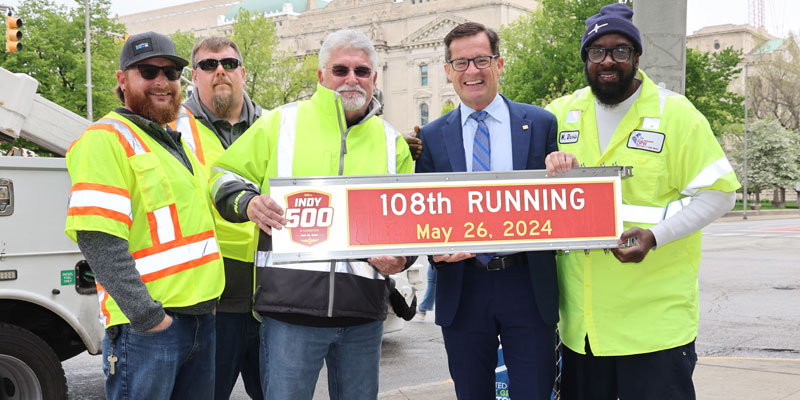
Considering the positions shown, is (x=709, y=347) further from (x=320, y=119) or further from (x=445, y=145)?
(x=320, y=119)

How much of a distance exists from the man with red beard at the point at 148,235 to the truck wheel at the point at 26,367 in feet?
6.19

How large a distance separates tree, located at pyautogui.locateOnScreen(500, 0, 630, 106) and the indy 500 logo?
110ft

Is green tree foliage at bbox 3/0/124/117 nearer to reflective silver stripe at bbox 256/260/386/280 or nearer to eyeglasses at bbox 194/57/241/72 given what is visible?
eyeglasses at bbox 194/57/241/72

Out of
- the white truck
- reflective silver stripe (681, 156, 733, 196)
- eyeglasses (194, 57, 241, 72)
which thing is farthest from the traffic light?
reflective silver stripe (681, 156, 733, 196)

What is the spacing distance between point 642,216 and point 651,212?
4cm

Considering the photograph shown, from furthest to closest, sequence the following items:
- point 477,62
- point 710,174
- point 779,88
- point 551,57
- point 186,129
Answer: point 779,88 → point 551,57 → point 186,129 → point 477,62 → point 710,174

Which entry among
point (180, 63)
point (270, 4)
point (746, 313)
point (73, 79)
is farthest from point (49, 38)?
point (270, 4)

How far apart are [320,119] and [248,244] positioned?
39.1 inches

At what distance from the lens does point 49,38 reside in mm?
35250

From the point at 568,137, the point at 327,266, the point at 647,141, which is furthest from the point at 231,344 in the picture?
the point at 647,141

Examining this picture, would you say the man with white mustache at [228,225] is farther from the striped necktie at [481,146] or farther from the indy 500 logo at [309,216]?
the striped necktie at [481,146]

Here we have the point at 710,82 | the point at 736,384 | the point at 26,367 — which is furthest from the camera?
the point at 710,82

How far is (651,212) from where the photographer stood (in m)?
3.47

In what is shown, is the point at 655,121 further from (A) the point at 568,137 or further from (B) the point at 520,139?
(B) the point at 520,139
